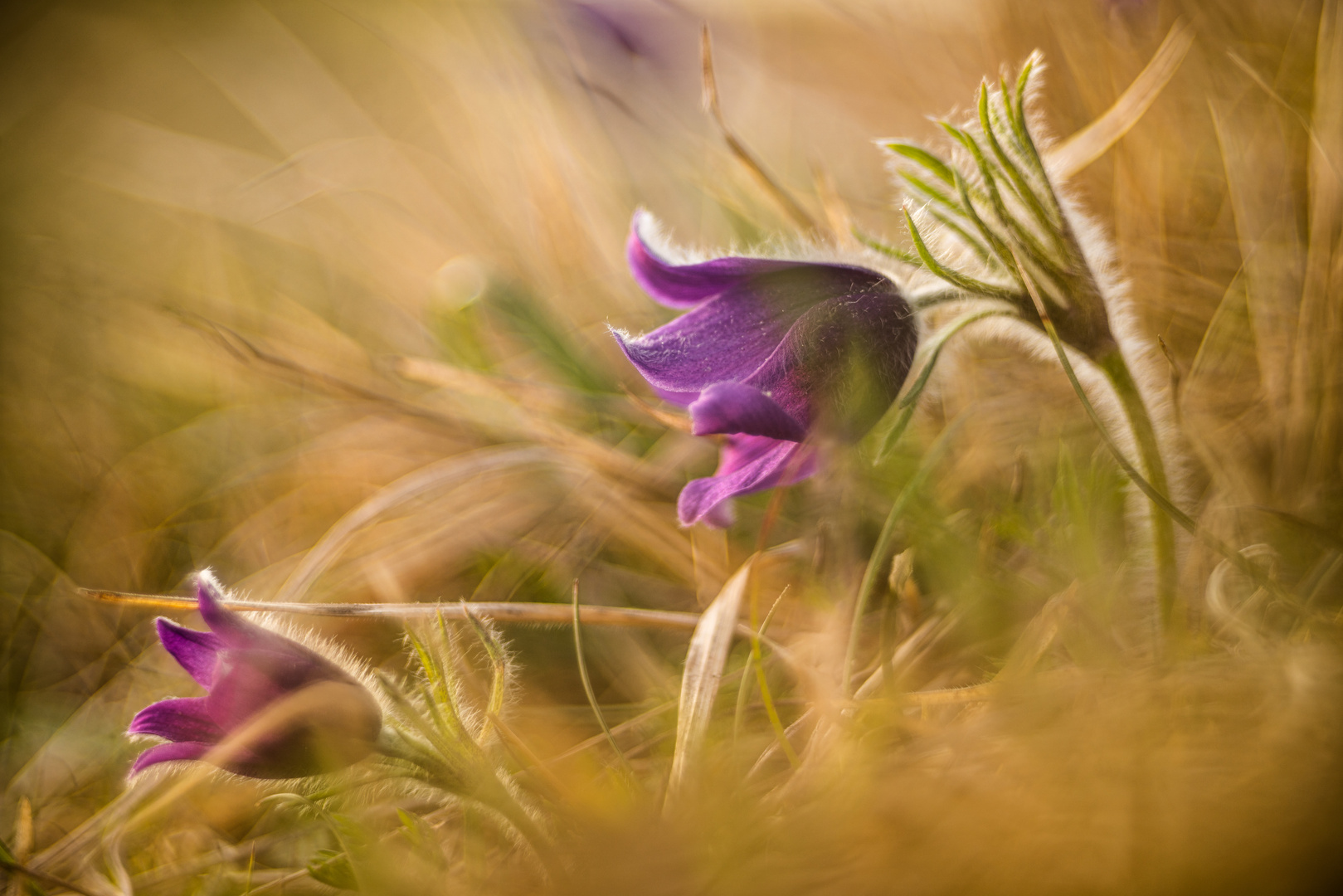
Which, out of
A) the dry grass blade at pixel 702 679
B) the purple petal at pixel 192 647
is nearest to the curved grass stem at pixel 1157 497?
the dry grass blade at pixel 702 679

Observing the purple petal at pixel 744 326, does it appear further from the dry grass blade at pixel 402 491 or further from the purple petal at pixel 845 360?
the dry grass blade at pixel 402 491

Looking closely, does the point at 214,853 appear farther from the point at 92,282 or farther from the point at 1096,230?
the point at 92,282

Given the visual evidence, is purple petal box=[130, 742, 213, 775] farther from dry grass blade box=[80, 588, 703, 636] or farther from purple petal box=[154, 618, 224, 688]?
dry grass blade box=[80, 588, 703, 636]

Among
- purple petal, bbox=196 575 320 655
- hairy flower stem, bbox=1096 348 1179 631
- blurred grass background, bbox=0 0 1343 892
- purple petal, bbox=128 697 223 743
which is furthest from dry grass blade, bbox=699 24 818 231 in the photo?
purple petal, bbox=128 697 223 743

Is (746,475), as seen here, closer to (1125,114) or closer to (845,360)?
(845,360)

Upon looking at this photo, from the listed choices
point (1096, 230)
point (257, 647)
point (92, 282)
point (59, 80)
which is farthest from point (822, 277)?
Result: point (59, 80)

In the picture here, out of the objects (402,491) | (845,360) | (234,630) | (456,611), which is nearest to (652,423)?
(402,491)
